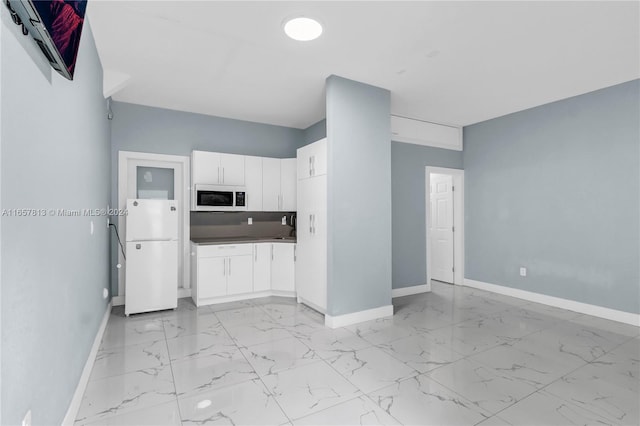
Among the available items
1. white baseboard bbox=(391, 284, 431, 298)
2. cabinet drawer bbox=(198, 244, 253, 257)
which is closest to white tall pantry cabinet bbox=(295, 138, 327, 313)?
cabinet drawer bbox=(198, 244, 253, 257)

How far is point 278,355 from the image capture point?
2834mm

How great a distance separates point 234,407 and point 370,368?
1096 mm

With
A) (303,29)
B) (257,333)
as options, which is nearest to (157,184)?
(257,333)

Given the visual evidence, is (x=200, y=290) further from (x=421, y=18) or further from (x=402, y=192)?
(x=421, y=18)

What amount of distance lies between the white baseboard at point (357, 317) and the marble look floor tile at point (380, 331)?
64 mm

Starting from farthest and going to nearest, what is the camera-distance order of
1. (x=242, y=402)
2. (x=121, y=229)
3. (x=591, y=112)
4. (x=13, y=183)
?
1. (x=121, y=229)
2. (x=591, y=112)
3. (x=242, y=402)
4. (x=13, y=183)

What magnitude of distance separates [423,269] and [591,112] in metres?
3.04

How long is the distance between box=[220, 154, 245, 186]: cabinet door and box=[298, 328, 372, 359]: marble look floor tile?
2.54 meters

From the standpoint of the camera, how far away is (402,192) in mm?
5098

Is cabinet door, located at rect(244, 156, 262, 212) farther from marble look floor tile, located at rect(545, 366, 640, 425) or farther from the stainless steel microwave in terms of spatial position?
marble look floor tile, located at rect(545, 366, 640, 425)

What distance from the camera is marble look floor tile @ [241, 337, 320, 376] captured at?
2.63 meters

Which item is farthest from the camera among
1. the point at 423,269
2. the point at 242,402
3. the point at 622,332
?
the point at 423,269

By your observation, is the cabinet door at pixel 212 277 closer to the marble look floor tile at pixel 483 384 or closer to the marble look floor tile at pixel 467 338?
the marble look floor tile at pixel 467 338

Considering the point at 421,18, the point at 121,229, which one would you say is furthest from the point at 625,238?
the point at 121,229
